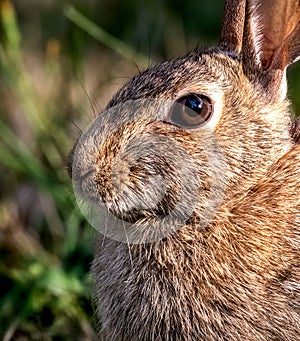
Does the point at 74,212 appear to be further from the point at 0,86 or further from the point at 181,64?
the point at 0,86

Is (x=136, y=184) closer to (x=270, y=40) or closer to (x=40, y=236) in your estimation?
(x=270, y=40)

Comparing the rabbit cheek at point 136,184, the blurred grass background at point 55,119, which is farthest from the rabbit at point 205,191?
the blurred grass background at point 55,119

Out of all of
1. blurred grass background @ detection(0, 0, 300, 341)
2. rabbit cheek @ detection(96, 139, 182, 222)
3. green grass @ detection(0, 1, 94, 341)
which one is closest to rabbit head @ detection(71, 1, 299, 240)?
rabbit cheek @ detection(96, 139, 182, 222)

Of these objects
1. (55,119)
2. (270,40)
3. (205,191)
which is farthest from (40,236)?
(270,40)

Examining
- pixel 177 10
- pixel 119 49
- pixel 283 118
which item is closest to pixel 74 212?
pixel 119 49

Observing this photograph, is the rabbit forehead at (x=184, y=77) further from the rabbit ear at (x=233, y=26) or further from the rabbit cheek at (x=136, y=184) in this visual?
the rabbit cheek at (x=136, y=184)

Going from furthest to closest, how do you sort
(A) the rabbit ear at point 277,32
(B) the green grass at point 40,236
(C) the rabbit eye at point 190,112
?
(B) the green grass at point 40,236 < (A) the rabbit ear at point 277,32 < (C) the rabbit eye at point 190,112
